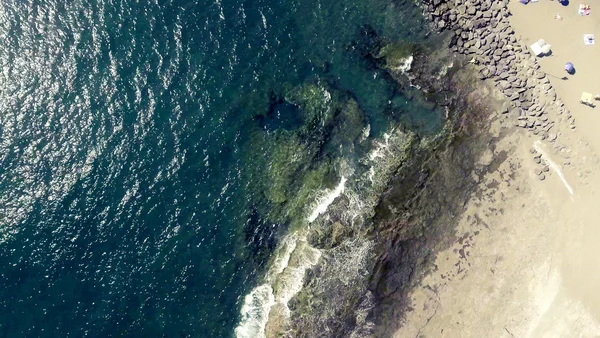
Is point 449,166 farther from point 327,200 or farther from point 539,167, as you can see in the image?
point 327,200

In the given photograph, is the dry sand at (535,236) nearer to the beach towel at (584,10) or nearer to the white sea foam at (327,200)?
the beach towel at (584,10)

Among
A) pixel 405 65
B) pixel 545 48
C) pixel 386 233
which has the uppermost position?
pixel 405 65

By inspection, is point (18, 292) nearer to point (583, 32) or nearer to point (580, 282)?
point (580, 282)

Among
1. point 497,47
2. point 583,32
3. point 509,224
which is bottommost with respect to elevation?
point 509,224

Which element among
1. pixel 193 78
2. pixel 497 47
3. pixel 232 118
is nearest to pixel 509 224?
pixel 497 47

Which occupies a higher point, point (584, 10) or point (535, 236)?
point (584, 10)

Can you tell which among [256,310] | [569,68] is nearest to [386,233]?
[256,310]
